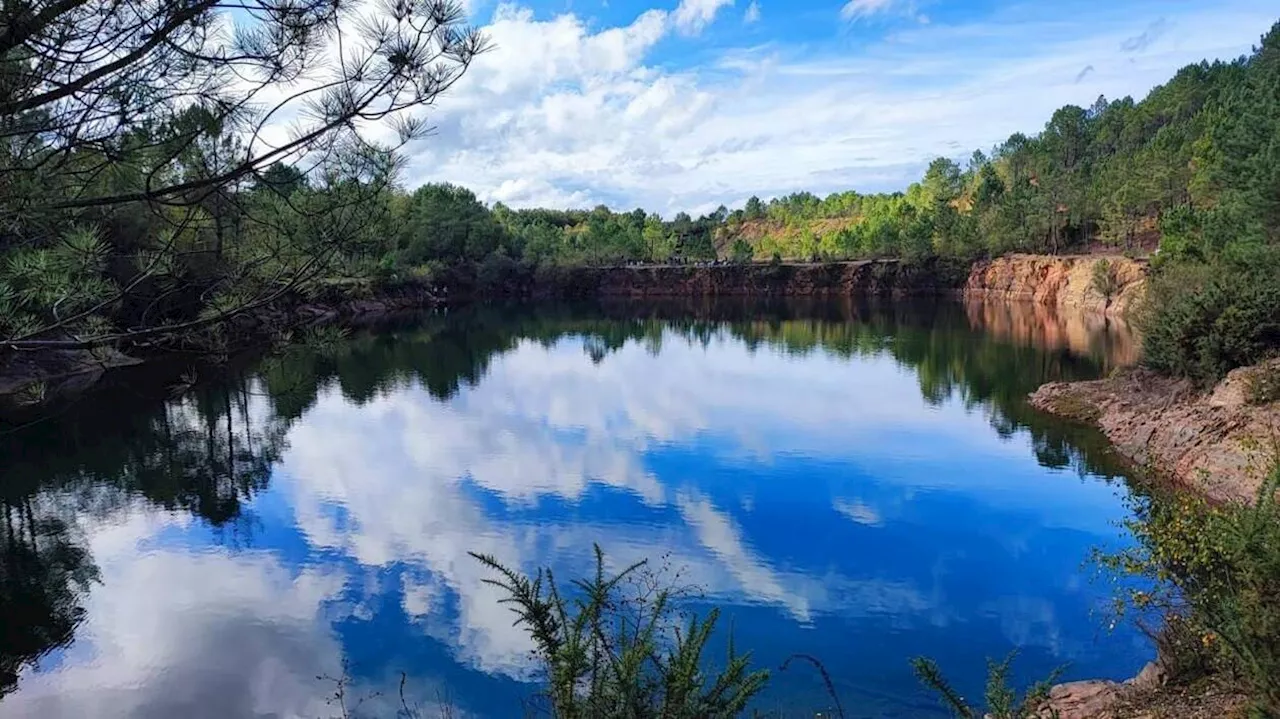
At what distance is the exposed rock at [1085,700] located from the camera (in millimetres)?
6852

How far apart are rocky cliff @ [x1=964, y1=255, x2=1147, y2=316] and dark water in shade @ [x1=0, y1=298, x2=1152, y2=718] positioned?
23528 millimetres

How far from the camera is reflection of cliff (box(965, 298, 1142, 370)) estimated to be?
31195mm

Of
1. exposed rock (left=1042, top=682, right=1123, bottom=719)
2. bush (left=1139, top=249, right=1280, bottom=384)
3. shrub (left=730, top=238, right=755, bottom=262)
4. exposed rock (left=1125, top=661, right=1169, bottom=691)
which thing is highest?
shrub (left=730, top=238, right=755, bottom=262)

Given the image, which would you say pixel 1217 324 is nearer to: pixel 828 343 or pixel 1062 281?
pixel 828 343

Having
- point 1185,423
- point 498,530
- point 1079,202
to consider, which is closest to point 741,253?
point 1079,202

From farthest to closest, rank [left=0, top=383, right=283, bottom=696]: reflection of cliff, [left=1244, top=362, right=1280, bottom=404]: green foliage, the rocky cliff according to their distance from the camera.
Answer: the rocky cliff
[left=1244, top=362, right=1280, bottom=404]: green foliage
[left=0, top=383, right=283, bottom=696]: reflection of cliff

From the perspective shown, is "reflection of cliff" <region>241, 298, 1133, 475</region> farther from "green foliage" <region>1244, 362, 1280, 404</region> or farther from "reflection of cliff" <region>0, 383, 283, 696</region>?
"green foliage" <region>1244, 362, 1280, 404</region>

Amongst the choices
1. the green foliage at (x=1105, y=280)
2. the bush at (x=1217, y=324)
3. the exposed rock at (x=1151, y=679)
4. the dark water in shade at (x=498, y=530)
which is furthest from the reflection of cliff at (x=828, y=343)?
the exposed rock at (x=1151, y=679)

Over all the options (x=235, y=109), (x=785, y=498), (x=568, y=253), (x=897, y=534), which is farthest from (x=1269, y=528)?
(x=568, y=253)

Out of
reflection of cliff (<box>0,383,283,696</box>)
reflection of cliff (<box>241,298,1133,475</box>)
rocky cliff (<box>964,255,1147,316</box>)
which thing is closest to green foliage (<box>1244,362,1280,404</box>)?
reflection of cliff (<box>241,298,1133,475</box>)

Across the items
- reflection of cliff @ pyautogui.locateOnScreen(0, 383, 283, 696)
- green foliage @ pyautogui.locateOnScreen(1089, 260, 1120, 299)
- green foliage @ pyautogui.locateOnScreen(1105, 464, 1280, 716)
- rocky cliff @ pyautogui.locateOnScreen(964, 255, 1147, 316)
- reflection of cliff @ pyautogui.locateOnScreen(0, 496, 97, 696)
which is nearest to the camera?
green foliage @ pyautogui.locateOnScreen(1105, 464, 1280, 716)

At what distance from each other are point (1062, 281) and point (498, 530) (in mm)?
53077

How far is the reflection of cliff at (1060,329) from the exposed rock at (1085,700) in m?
20.1

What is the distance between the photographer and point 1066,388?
23141 mm
